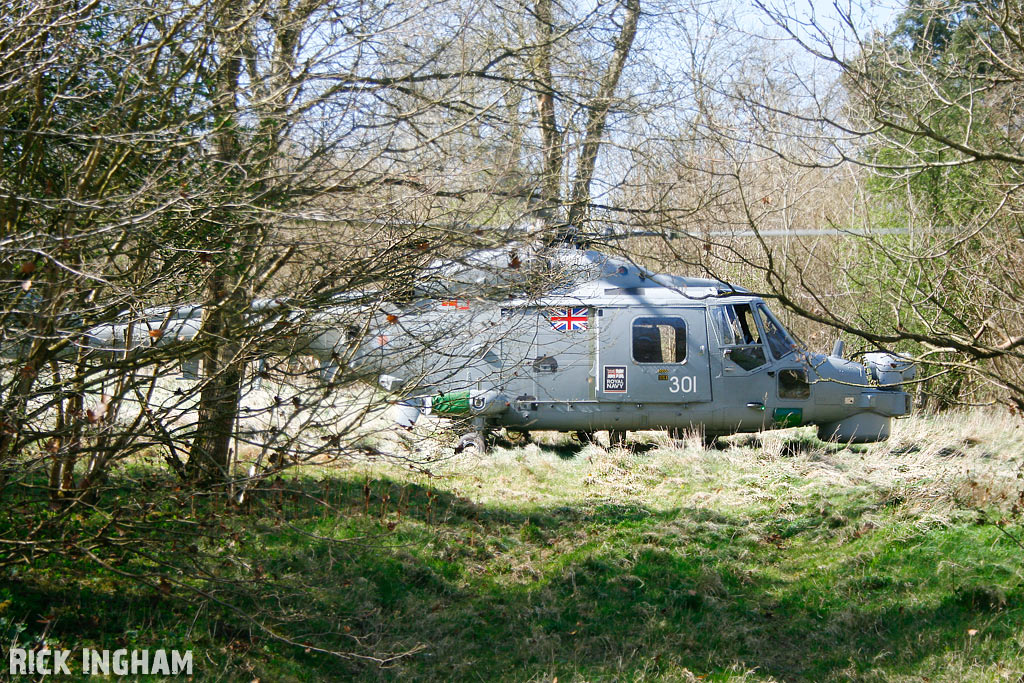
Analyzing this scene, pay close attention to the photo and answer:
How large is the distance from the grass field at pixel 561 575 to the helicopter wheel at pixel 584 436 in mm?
2212

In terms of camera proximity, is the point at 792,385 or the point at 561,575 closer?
the point at 561,575

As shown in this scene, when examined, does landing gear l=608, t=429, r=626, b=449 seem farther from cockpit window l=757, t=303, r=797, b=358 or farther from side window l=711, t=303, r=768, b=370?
cockpit window l=757, t=303, r=797, b=358

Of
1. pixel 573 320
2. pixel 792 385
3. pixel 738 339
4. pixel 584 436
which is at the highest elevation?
pixel 573 320

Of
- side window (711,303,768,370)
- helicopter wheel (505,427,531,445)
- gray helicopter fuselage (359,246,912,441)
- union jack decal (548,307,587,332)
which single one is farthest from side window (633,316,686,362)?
helicopter wheel (505,427,531,445)

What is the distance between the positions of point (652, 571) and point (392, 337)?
11.4 ft

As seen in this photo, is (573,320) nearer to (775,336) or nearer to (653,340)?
(653,340)

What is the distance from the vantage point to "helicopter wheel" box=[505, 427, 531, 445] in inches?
512

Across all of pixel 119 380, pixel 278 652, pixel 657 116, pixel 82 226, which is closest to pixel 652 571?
pixel 278 652

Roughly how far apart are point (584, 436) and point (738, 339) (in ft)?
9.36

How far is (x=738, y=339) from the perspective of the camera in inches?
476

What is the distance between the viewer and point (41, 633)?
5152 millimetres

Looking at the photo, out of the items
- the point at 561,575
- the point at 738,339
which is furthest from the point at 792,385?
the point at 561,575

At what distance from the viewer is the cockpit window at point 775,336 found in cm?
1219

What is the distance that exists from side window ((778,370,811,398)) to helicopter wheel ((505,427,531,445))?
3633mm
